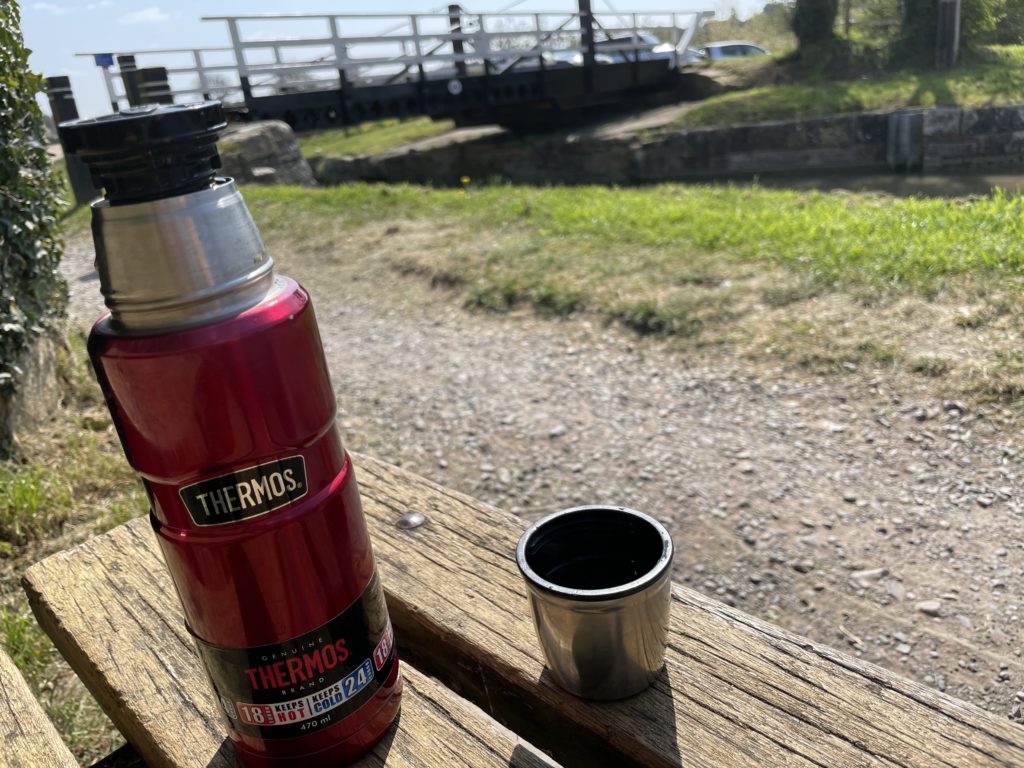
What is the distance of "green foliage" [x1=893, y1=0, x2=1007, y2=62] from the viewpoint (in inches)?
440

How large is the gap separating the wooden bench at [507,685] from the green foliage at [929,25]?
39.0 ft

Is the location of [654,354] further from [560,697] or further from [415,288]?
[560,697]

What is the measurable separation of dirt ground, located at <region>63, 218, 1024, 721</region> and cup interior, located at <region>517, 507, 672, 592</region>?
1.50 metres

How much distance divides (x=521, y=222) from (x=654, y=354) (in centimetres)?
290

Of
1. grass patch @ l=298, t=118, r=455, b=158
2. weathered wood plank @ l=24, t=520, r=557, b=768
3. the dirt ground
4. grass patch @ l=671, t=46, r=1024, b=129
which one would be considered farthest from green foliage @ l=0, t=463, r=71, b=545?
grass patch @ l=298, t=118, r=455, b=158

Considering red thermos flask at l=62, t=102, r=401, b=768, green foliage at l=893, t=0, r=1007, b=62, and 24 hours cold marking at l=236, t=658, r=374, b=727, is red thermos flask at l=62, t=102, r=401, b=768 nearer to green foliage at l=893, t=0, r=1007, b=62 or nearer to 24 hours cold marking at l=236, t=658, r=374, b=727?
24 hours cold marking at l=236, t=658, r=374, b=727

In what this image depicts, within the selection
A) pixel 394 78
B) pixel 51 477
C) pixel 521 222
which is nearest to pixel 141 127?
pixel 51 477

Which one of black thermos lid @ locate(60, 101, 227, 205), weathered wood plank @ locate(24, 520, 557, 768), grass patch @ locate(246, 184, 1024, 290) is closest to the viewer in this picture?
black thermos lid @ locate(60, 101, 227, 205)

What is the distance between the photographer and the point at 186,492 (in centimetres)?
82

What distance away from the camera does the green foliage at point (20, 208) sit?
10.2 feet

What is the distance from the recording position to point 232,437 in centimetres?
80

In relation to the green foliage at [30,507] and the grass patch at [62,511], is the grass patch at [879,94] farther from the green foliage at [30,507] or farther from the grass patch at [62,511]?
the green foliage at [30,507]

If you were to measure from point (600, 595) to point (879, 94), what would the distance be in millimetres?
14044

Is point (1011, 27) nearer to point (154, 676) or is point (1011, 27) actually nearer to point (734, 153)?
point (734, 153)
